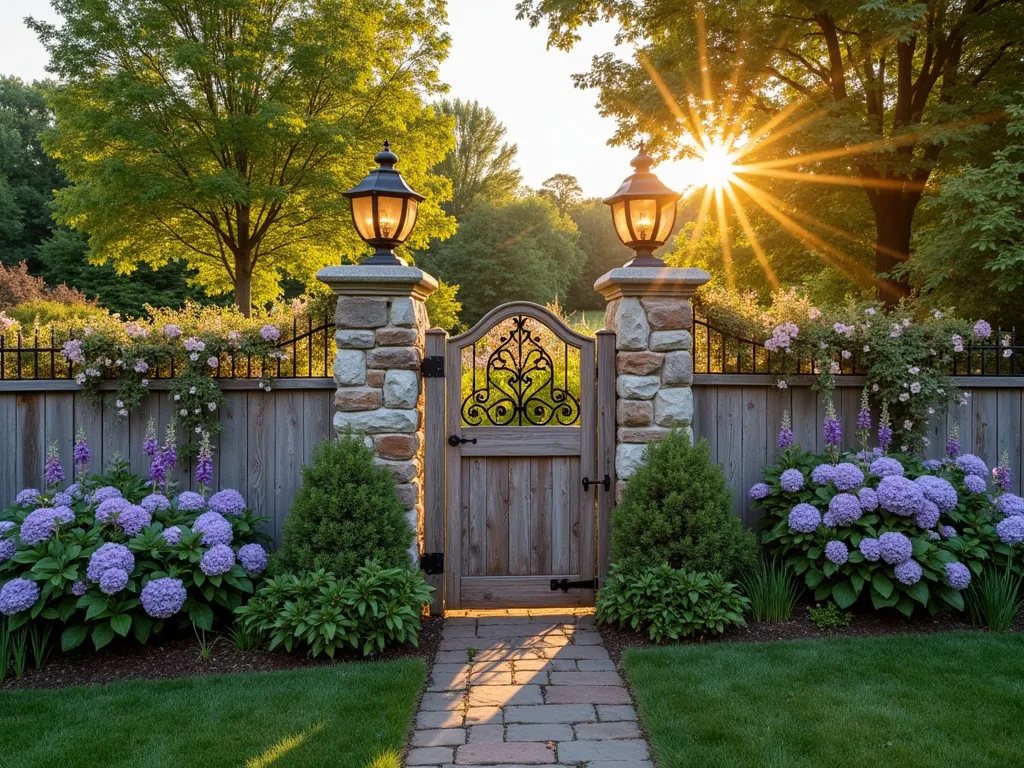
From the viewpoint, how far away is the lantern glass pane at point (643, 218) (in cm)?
436

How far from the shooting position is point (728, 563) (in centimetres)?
405

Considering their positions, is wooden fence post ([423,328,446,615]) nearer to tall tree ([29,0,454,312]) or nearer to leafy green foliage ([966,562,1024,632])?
leafy green foliage ([966,562,1024,632])

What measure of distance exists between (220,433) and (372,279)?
57.6 inches

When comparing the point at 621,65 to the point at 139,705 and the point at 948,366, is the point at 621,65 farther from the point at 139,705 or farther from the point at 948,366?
the point at 139,705

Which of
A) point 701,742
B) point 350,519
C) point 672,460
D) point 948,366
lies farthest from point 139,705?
point 948,366

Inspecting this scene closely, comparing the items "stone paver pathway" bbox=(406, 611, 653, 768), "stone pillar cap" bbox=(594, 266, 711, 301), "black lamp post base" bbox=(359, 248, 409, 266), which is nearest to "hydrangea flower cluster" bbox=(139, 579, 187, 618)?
"stone paver pathway" bbox=(406, 611, 653, 768)

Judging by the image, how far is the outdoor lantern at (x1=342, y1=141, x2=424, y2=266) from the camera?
4.20m

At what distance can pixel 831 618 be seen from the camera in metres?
4.01

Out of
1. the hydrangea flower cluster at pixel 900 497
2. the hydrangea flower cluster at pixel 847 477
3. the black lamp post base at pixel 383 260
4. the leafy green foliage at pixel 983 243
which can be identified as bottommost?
the hydrangea flower cluster at pixel 900 497

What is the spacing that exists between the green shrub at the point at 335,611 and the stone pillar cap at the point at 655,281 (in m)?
2.14

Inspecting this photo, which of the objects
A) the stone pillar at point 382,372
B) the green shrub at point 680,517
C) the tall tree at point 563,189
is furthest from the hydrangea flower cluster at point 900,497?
the tall tree at point 563,189

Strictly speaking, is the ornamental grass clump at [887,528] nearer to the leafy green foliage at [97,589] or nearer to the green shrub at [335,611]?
the green shrub at [335,611]

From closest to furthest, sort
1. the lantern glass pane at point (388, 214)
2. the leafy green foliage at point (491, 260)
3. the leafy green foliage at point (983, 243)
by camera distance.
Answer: the lantern glass pane at point (388, 214)
the leafy green foliage at point (983, 243)
the leafy green foliage at point (491, 260)

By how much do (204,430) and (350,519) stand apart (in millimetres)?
1250
